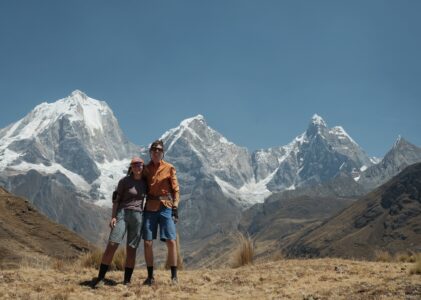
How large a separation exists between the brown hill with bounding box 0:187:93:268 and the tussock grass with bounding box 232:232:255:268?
26.3 feet

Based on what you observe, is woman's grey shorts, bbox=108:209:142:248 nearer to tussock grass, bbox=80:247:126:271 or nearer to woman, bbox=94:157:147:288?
woman, bbox=94:157:147:288

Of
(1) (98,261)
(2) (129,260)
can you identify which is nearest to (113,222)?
(2) (129,260)

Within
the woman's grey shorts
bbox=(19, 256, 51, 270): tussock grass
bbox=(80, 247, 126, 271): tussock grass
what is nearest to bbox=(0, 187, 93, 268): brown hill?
bbox=(19, 256, 51, 270): tussock grass

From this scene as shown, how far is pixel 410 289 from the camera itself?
32.7 ft

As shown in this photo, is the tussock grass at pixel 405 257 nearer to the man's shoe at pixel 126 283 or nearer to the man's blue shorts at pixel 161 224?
the man's blue shorts at pixel 161 224

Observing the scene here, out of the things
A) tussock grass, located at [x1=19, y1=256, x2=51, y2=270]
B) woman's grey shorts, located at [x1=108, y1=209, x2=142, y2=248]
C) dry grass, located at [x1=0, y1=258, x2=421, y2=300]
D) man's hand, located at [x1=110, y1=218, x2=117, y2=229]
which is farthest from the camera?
tussock grass, located at [x1=19, y1=256, x2=51, y2=270]

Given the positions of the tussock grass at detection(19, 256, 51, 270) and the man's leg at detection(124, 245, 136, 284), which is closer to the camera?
the man's leg at detection(124, 245, 136, 284)

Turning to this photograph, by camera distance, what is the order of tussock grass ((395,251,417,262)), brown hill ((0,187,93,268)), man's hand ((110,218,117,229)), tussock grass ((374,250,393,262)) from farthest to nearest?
1. brown hill ((0,187,93,268))
2. tussock grass ((374,250,393,262))
3. tussock grass ((395,251,417,262))
4. man's hand ((110,218,117,229))

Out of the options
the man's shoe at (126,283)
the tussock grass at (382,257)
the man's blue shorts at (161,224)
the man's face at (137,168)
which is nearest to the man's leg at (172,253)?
the man's blue shorts at (161,224)

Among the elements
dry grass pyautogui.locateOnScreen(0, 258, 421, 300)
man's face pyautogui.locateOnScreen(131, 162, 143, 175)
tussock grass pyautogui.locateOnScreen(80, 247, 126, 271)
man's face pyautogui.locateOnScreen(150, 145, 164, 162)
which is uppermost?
man's face pyautogui.locateOnScreen(150, 145, 164, 162)

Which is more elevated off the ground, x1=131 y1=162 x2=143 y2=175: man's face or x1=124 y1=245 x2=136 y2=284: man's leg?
x1=131 y1=162 x2=143 y2=175: man's face

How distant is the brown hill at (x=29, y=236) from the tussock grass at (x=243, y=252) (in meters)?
8.01

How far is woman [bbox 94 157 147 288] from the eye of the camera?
11.5 m

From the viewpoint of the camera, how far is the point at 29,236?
24078 mm
